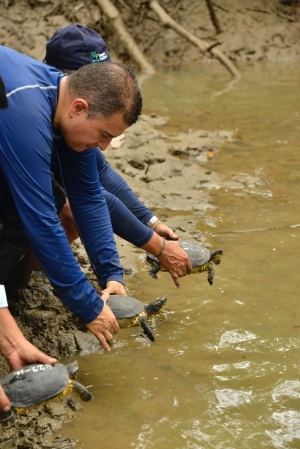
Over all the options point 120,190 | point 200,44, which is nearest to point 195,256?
point 120,190

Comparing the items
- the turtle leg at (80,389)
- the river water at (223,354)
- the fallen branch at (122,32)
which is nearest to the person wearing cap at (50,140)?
the turtle leg at (80,389)

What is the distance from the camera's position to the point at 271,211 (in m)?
4.50

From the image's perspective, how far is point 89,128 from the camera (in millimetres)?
2303

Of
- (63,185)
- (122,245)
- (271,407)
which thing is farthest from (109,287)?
(122,245)

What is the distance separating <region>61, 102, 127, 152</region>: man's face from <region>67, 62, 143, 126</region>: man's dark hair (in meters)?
0.02

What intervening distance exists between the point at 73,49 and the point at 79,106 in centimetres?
93

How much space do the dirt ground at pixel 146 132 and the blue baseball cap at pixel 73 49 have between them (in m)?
1.01

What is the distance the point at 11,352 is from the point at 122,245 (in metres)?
1.82

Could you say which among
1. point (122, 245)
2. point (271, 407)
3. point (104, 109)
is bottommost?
point (122, 245)

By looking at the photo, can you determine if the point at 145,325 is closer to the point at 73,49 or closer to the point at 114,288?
the point at 114,288

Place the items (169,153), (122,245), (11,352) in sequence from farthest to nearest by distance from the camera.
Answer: (169,153) < (122,245) < (11,352)

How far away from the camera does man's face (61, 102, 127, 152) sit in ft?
7.47

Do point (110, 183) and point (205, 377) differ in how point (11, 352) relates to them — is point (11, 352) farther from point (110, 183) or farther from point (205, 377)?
point (110, 183)

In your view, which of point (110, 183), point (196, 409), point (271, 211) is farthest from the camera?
point (271, 211)
